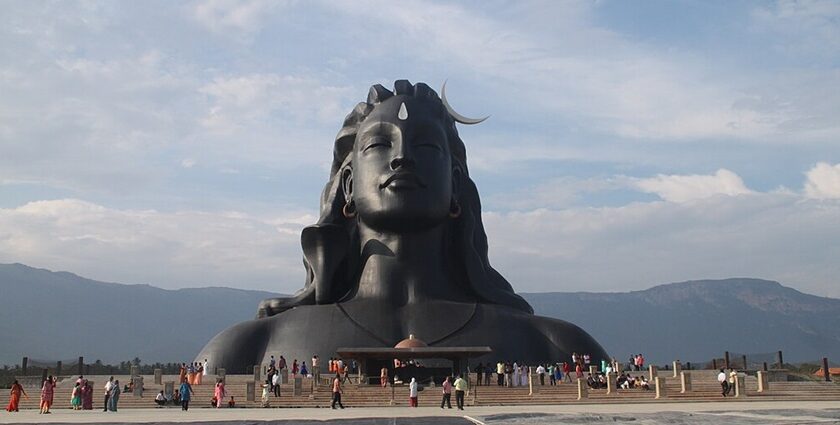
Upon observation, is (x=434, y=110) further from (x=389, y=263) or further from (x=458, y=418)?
(x=458, y=418)

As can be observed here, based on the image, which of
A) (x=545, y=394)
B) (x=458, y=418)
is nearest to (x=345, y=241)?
(x=545, y=394)

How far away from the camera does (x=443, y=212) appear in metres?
34.8

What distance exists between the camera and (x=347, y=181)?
36.7 meters

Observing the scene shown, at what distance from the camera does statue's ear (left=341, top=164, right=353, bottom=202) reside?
36.3 meters

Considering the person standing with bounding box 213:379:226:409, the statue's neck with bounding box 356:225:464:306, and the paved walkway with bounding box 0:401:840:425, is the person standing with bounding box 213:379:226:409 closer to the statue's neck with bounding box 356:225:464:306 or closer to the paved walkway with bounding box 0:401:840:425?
the paved walkway with bounding box 0:401:840:425

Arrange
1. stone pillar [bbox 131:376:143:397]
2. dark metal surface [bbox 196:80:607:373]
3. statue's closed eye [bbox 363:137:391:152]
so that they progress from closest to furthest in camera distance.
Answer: stone pillar [bbox 131:376:143:397]
dark metal surface [bbox 196:80:607:373]
statue's closed eye [bbox 363:137:391:152]

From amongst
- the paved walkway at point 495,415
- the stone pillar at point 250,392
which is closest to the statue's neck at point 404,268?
the stone pillar at point 250,392

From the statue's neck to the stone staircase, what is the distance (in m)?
7.24

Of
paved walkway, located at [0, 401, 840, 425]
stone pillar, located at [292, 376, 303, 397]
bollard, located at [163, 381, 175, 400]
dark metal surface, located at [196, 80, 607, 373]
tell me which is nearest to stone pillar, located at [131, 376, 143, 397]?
bollard, located at [163, 381, 175, 400]

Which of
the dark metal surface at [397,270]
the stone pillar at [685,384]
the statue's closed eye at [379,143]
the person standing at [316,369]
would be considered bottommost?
the stone pillar at [685,384]

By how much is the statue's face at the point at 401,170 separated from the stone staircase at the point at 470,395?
876cm

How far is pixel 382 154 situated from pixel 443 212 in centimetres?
329

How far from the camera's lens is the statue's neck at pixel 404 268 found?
111 ft

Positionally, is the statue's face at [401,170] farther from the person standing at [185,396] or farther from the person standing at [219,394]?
the person standing at [185,396]
